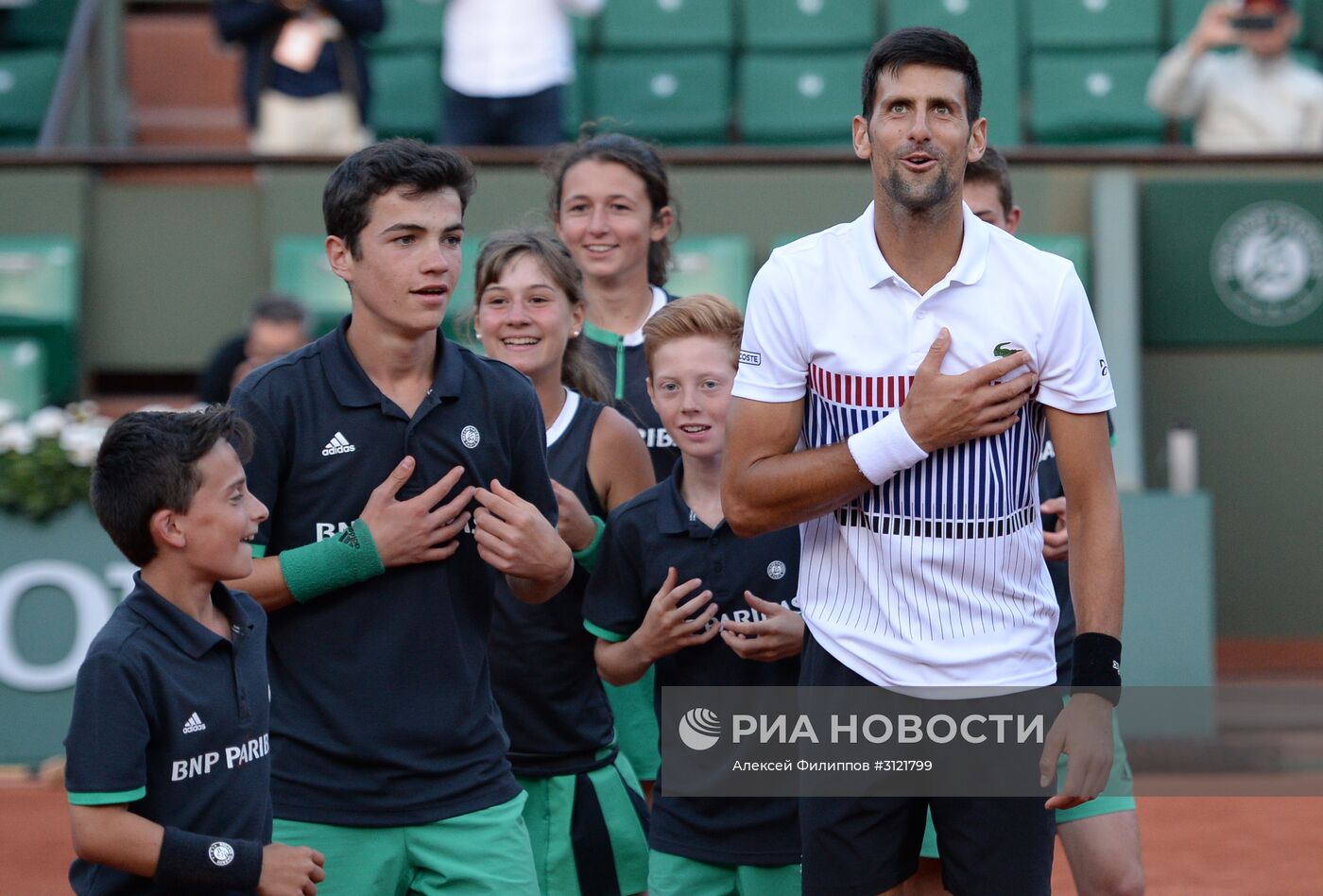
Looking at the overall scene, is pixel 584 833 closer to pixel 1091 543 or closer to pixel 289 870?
pixel 289 870

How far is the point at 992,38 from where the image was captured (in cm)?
1007

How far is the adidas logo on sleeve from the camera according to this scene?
328cm

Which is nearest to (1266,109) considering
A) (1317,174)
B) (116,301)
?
(1317,174)

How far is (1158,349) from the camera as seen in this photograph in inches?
365

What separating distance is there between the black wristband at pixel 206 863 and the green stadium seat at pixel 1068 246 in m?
6.48

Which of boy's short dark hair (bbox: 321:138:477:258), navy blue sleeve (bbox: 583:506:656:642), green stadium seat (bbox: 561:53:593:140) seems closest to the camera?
boy's short dark hair (bbox: 321:138:477:258)

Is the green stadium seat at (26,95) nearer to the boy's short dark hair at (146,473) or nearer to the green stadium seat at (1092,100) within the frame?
the green stadium seat at (1092,100)

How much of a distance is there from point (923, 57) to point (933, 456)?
697 millimetres

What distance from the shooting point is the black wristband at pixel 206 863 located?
2.85 metres

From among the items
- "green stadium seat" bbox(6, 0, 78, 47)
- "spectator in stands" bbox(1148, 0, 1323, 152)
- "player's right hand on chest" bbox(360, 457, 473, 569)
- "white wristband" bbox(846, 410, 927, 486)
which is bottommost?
"player's right hand on chest" bbox(360, 457, 473, 569)

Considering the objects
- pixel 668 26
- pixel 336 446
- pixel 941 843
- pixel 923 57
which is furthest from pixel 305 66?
pixel 941 843

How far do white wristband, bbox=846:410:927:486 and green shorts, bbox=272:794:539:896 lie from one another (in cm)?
98

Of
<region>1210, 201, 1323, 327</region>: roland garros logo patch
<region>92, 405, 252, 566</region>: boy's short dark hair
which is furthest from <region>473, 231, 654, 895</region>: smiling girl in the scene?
<region>1210, 201, 1323, 327</region>: roland garros logo patch

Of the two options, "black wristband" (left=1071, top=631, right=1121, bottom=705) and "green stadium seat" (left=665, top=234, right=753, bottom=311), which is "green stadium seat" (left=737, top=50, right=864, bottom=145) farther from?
"black wristband" (left=1071, top=631, right=1121, bottom=705)
